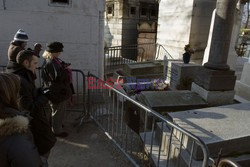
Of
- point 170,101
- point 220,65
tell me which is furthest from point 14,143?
point 220,65

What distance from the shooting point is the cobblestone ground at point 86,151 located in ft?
10.8

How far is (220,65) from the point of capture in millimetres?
4641

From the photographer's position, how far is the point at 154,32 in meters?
15.0

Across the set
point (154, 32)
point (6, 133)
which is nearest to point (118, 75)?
point (6, 133)

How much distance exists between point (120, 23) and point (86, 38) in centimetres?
1089

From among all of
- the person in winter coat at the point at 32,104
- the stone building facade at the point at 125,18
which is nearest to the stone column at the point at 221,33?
the person in winter coat at the point at 32,104

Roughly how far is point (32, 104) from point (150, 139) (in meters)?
2.23

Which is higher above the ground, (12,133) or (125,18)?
(125,18)

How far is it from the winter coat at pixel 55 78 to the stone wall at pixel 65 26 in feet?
6.29

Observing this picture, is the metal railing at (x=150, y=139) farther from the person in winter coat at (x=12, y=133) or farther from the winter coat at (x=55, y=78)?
the person in winter coat at (x=12, y=133)

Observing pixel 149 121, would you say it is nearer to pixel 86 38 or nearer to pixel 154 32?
pixel 86 38

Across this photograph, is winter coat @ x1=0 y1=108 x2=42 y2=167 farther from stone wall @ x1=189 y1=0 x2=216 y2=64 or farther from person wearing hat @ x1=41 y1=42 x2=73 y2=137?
stone wall @ x1=189 y1=0 x2=216 y2=64

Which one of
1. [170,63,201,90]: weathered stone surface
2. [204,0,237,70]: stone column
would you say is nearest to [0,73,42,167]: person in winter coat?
[204,0,237,70]: stone column

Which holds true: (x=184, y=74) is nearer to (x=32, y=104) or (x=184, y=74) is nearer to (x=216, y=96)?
(x=216, y=96)
